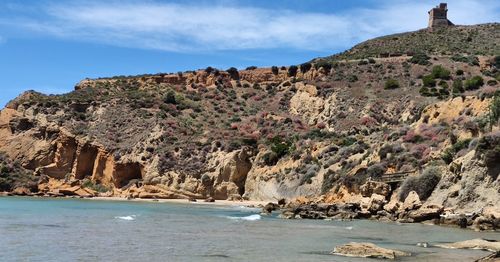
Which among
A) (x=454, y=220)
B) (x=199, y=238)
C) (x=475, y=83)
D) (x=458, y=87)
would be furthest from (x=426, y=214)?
(x=475, y=83)

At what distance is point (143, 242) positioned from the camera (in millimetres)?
22641

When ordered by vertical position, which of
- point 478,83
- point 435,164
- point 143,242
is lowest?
point 143,242

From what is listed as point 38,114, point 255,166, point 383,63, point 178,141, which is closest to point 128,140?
point 178,141

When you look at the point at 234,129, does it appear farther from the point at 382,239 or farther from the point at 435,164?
the point at 382,239

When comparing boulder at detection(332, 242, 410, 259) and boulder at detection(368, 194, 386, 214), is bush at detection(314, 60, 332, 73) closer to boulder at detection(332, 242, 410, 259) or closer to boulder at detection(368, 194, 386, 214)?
boulder at detection(368, 194, 386, 214)

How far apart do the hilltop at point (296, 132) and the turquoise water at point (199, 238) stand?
6.89m

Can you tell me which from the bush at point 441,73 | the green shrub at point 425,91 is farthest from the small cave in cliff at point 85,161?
the bush at point 441,73

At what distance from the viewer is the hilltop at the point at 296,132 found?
40781 mm

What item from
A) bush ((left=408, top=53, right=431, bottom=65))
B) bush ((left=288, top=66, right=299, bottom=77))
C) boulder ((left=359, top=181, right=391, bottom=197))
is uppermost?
bush ((left=408, top=53, right=431, bottom=65))

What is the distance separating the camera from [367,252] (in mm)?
18562

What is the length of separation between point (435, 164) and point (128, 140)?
42.7m

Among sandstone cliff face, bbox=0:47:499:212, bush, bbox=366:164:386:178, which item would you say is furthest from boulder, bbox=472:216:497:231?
bush, bbox=366:164:386:178

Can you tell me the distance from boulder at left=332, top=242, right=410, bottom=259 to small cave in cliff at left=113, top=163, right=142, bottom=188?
52.8 metres

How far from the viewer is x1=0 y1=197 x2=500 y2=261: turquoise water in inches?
730
